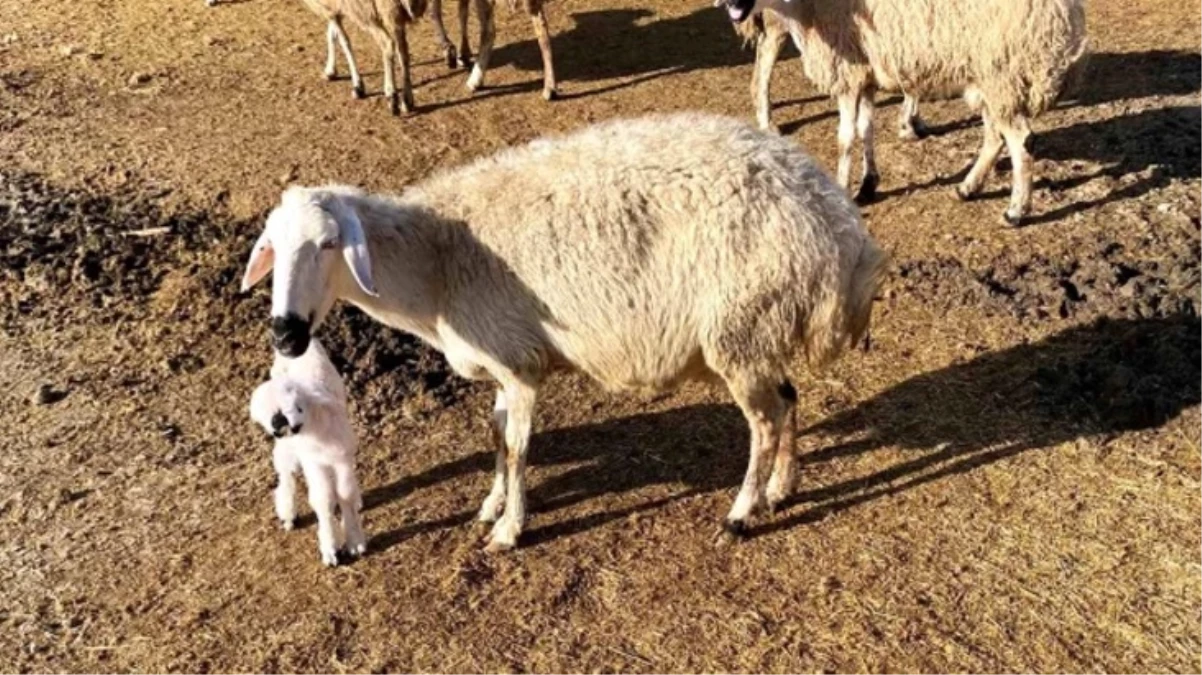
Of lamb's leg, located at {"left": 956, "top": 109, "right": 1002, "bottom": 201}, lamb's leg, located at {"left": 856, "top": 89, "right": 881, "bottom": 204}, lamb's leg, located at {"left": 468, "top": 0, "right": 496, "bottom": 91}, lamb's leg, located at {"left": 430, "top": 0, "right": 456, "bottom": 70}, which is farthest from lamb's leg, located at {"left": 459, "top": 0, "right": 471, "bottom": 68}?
lamb's leg, located at {"left": 956, "top": 109, "right": 1002, "bottom": 201}

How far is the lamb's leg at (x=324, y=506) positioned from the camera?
5.45 meters

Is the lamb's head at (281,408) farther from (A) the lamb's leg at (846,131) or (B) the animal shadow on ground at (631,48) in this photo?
(B) the animal shadow on ground at (631,48)

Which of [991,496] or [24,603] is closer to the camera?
[24,603]

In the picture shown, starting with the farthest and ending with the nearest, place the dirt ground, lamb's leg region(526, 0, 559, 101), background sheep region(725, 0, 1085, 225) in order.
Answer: lamb's leg region(526, 0, 559, 101) < background sheep region(725, 0, 1085, 225) < the dirt ground

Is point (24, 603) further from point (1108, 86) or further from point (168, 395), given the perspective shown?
point (1108, 86)

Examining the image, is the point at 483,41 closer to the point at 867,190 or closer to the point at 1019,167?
the point at 867,190

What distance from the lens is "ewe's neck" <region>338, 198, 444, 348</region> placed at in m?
5.43

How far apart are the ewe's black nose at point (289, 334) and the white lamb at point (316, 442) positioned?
21 cm

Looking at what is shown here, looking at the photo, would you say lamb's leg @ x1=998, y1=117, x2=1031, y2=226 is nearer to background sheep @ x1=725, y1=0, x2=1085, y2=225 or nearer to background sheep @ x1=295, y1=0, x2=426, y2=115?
A: background sheep @ x1=725, y1=0, x2=1085, y2=225

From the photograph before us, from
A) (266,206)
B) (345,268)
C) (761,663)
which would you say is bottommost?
(761,663)

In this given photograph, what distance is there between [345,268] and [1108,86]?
782cm

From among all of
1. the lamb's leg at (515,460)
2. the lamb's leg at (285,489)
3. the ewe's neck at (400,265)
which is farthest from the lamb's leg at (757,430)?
the lamb's leg at (285,489)

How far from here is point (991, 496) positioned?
236 inches

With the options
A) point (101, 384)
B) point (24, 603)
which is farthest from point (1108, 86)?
point (24, 603)
